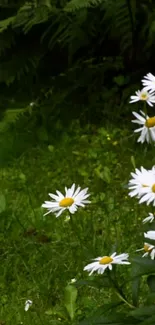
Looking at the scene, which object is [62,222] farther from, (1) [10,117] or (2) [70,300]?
(1) [10,117]

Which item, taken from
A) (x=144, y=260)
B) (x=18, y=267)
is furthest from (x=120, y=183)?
(x=144, y=260)

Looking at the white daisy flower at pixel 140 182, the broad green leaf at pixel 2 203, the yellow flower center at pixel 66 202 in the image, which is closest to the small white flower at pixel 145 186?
the white daisy flower at pixel 140 182

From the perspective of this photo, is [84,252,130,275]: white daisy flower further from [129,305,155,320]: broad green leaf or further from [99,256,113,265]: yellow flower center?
[129,305,155,320]: broad green leaf

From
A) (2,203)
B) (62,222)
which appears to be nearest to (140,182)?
(62,222)

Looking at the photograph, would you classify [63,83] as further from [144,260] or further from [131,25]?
[144,260]

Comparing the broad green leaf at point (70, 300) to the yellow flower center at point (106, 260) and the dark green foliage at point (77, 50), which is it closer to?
the yellow flower center at point (106, 260)
